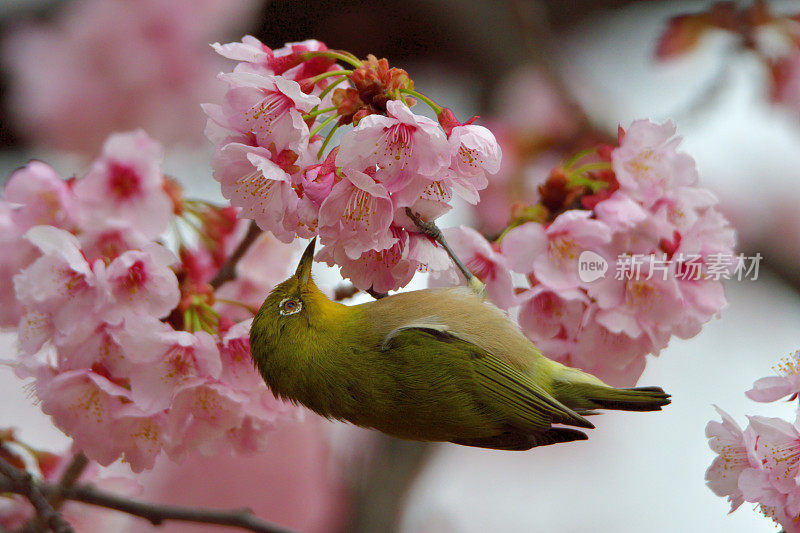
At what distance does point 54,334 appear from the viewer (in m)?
1.22

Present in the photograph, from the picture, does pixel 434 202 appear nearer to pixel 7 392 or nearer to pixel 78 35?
pixel 78 35

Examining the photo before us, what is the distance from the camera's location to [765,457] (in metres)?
1.10

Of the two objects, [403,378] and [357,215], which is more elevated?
[357,215]

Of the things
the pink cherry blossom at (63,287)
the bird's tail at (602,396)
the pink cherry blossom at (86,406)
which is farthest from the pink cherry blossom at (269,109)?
the bird's tail at (602,396)

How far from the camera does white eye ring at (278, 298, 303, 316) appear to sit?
47.8 inches

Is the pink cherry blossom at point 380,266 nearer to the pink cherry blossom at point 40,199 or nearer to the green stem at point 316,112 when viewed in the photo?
the green stem at point 316,112

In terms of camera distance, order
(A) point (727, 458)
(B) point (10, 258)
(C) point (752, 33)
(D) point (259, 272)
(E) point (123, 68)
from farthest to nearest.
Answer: (E) point (123, 68) < (C) point (752, 33) < (D) point (259, 272) < (B) point (10, 258) < (A) point (727, 458)

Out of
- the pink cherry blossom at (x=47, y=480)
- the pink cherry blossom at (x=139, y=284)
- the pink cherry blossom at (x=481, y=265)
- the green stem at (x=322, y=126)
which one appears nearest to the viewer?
the green stem at (x=322, y=126)

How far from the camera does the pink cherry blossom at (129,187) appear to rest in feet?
4.44

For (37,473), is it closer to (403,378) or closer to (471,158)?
(403,378)

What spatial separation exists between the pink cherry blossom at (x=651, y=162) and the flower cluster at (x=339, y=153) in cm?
33

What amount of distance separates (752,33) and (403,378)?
1670mm

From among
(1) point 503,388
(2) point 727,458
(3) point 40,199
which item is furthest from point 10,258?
(2) point 727,458

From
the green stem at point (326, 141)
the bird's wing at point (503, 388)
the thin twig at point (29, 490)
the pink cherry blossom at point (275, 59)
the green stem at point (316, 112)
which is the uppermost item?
the pink cherry blossom at point (275, 59)
